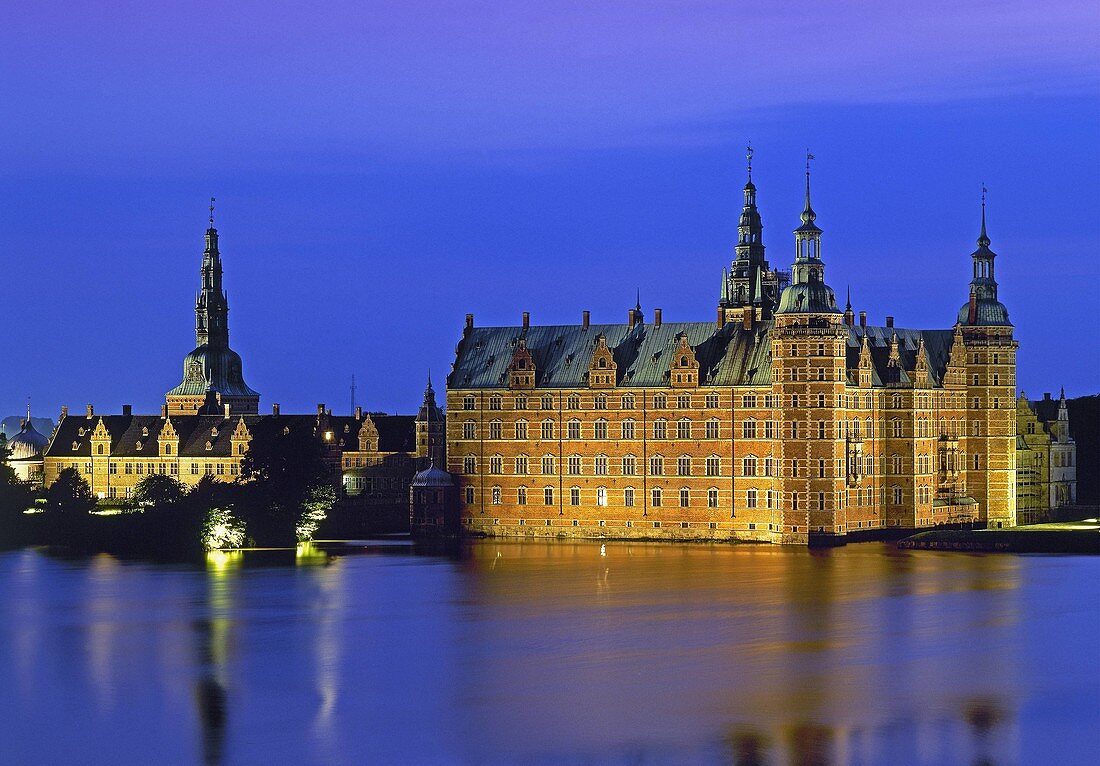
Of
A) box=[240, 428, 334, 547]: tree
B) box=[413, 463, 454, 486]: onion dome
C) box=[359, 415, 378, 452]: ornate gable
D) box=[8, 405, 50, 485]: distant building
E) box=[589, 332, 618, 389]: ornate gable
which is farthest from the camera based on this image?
box=[8, 405, 50, 485]: distant building

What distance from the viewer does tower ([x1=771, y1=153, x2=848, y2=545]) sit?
102312mm

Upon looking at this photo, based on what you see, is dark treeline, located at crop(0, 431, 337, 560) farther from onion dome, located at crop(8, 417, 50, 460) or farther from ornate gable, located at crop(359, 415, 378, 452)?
onion dome, located at crop(8, 417, 50, 460)

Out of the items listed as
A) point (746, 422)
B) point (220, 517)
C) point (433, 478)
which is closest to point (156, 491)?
point (220, 517)

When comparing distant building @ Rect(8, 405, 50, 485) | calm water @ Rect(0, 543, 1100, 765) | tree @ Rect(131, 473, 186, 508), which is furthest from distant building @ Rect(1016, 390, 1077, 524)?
distant building @ Rect(8, 405, 50, 485)

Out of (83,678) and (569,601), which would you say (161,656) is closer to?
(83,678)

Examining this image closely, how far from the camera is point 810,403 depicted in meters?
103

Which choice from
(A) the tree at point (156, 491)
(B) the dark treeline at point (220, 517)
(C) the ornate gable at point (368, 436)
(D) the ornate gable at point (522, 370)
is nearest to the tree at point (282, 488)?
(B) the dark treeline at point (220, 517)

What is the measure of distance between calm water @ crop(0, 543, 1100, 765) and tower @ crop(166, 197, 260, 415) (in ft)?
156

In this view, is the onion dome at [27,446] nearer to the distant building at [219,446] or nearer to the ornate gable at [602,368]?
the distant building at [219,446]

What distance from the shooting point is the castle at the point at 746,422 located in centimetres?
10306

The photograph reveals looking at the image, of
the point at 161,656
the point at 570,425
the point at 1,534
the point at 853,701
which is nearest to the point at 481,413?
the point at 570,425

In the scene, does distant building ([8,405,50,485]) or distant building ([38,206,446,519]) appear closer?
distant building ([38,206,446,519])

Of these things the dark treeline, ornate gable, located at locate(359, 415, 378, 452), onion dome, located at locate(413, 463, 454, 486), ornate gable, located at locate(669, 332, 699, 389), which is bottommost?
the dark treeline

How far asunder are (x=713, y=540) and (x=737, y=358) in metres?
8.96
